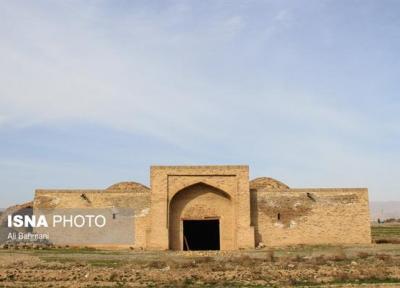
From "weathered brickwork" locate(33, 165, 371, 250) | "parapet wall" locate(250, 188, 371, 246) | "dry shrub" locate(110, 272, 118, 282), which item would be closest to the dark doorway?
"weathered brickwork" locate(33, 165, 371, 250)

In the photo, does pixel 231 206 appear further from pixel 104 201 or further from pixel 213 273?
pixel 213 273

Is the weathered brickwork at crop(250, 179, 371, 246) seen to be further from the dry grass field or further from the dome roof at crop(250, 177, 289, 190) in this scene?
the dry grass field

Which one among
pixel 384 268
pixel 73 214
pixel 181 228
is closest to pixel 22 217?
pixel 73 214

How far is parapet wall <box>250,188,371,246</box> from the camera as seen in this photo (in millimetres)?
30797

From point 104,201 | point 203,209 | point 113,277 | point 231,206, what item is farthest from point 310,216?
point 113,277

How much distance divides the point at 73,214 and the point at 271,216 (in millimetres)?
11454

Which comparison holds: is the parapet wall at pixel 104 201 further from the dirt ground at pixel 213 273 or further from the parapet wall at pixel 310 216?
the dirt ground at pixel 213 273

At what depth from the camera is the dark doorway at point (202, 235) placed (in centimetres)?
3406

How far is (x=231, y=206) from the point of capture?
30.8 metres

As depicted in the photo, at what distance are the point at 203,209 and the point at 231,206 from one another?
163 cm

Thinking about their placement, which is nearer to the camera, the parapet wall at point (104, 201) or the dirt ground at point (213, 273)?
the dirt ground at point (213, 273)

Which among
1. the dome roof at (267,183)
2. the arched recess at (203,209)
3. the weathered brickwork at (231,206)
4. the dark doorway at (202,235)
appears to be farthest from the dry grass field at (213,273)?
the dome roof at (267,183)

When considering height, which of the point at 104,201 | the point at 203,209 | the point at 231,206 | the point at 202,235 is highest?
the point at 104,201

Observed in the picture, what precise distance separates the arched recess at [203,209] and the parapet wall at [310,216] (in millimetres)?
1505
